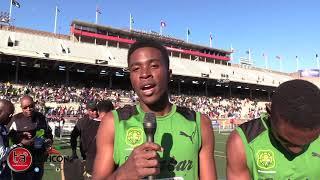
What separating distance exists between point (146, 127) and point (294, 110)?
799mm

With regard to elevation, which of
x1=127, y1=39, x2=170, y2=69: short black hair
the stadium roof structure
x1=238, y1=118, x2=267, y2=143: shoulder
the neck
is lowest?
x1=238, y1=118, x2=267, y2=143: shoulder

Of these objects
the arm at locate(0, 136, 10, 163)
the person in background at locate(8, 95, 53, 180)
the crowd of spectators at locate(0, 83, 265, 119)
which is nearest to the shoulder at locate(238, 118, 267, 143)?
the arm at locate(0, 136, 10, 163)

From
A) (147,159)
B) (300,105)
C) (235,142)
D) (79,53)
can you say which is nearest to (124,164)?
(147,159)

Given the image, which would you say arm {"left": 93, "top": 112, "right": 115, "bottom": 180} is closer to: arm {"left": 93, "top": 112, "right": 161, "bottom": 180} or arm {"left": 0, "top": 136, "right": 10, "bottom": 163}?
arm {"left": 93, "top": 112, "right": 161, "bottom": 180}

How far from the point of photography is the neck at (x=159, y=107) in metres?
2.96

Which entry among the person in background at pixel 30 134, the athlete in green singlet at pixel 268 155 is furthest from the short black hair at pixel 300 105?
the person in background at pixel 30 134

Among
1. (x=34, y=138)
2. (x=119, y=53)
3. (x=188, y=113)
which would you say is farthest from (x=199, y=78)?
(x=188, y=113)

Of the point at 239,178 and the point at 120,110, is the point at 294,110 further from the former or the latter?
the point at 120,110

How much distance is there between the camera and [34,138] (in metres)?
7.42

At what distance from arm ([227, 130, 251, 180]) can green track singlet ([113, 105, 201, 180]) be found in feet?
0.96

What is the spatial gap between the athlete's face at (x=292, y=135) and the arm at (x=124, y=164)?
75 cm

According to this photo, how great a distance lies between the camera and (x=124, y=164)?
7.84 ft

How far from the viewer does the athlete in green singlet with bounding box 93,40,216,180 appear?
281 centimetres

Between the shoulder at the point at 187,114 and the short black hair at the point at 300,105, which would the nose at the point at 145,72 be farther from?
the short black hair at the point at 300,105
